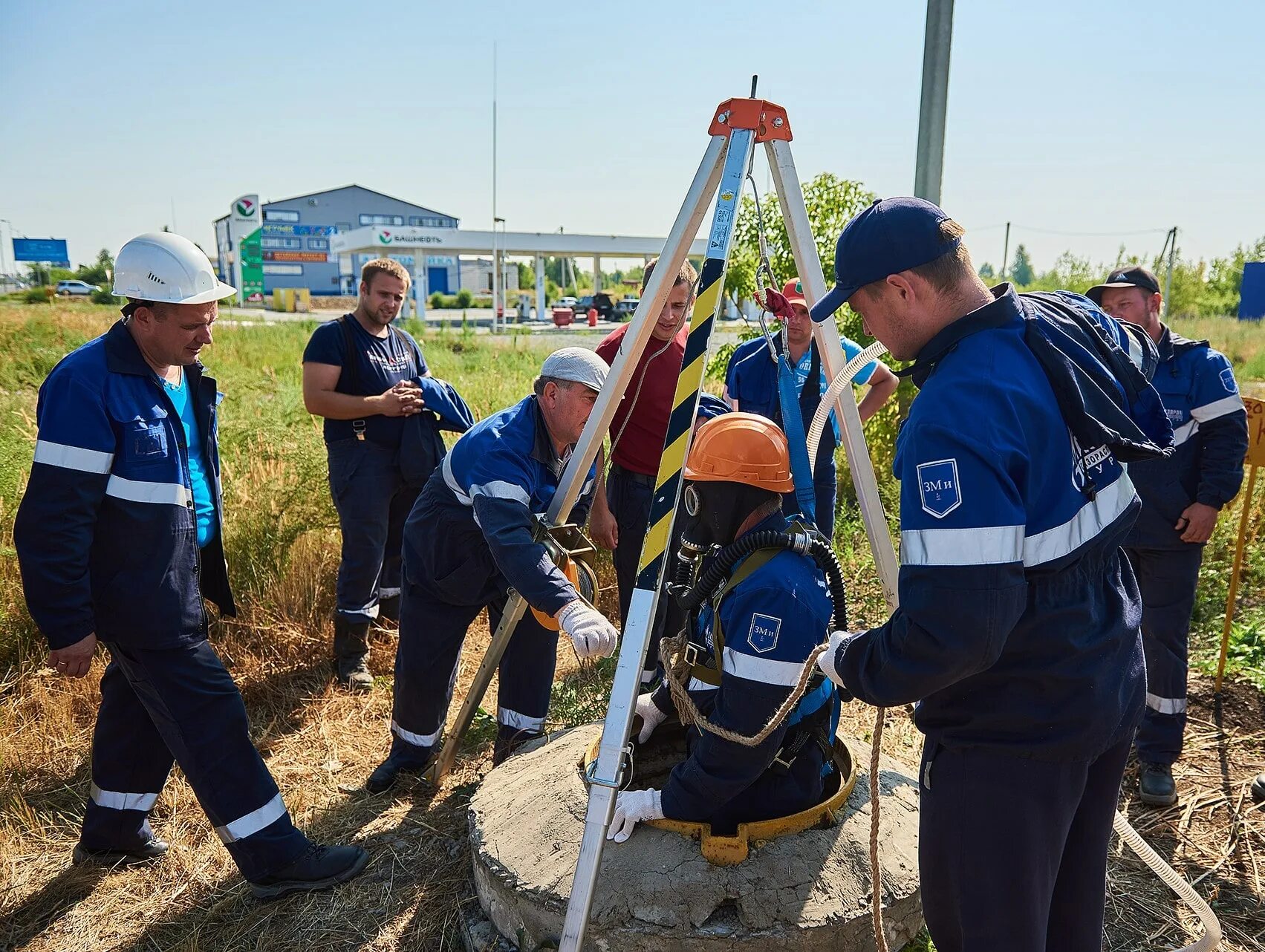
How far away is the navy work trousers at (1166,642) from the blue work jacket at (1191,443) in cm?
9

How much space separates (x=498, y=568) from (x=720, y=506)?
984 millimetres

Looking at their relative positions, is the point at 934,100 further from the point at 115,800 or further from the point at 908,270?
the point at 115,800

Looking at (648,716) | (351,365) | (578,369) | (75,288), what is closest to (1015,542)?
(648,716)

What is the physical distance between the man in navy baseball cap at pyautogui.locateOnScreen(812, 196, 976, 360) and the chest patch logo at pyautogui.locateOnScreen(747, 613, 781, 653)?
29.3 inches

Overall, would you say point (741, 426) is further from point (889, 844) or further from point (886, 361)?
point (886, 361)

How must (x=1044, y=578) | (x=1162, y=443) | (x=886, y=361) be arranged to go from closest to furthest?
1. (x=1044, y=578)
2. (x=1162, y=443)
3. (x=886, y=361)

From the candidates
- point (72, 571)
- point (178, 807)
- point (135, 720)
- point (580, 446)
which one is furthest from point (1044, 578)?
point (178, 807)

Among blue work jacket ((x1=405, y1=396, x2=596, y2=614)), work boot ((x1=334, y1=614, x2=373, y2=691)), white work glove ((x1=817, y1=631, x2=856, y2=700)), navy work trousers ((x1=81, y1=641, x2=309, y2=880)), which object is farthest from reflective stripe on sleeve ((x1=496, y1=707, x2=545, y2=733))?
white work glove ((x1=817, y1=631, x2=856, y2=700))

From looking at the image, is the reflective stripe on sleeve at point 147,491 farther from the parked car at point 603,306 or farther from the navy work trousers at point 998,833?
the parked car at point 603,306

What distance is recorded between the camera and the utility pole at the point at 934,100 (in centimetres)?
495

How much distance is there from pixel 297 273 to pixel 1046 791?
68.6 metres

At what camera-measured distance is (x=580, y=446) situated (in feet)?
9.96

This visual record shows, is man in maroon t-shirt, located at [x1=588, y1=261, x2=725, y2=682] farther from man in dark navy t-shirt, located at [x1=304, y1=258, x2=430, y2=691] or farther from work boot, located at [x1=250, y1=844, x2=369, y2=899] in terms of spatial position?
work boot, located at [x1=250, y1=844, x2=369, y2=899]

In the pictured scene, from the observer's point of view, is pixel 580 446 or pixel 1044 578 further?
pixel 580 446
